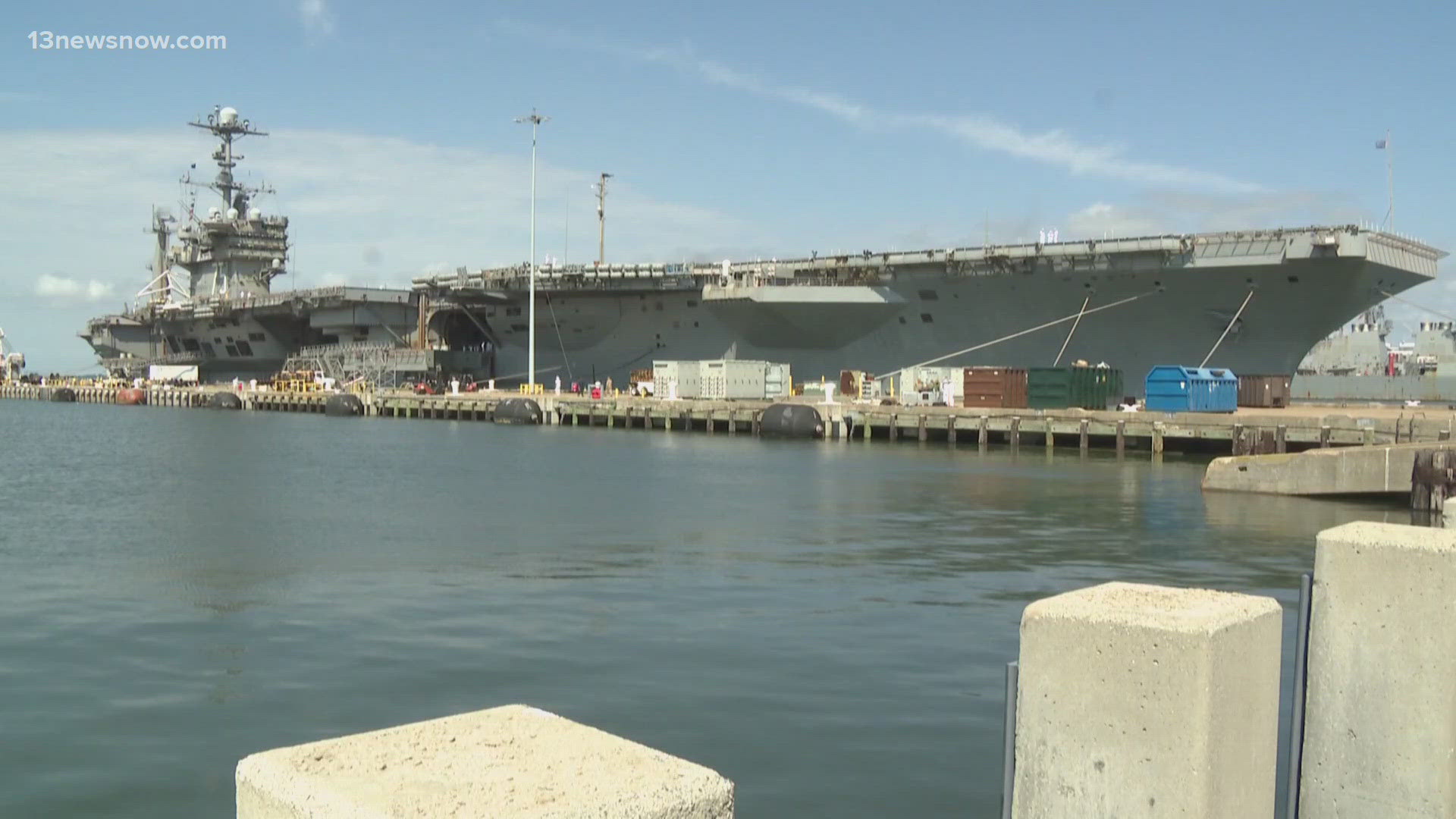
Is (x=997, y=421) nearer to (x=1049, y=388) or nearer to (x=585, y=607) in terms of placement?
(x=1049, y=388)

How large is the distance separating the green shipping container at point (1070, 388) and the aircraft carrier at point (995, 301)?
189 centimetres

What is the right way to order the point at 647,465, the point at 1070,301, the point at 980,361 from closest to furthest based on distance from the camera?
1. the point at 647,465
2. the point at 1070,301
3. the point at 980,361

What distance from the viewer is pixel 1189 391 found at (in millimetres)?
28188

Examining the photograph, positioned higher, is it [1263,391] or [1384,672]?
[1263,391]

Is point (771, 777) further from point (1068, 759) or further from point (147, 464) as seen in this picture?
point (147, 464)

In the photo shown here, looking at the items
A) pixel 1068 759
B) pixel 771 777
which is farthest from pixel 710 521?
pixel 1068 759

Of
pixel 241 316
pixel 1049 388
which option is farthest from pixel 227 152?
pixel 1049 388

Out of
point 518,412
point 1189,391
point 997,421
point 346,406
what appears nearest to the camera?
point 1189,391

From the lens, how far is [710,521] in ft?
49.0

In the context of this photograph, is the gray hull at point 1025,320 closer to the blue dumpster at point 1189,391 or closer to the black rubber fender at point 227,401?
the blue dumpster at point 1189,391

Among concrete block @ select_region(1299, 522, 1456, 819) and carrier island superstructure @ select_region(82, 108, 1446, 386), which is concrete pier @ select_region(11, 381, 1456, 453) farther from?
concrete block @ select_region(1299, 522, 1456, 819)

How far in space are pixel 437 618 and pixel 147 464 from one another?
697 inches

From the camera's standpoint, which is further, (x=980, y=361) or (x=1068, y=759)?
(x=980, y=361)

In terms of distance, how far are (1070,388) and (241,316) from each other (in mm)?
37987
